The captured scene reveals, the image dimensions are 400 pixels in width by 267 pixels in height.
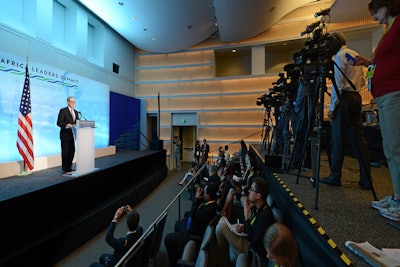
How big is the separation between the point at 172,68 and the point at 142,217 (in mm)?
7522

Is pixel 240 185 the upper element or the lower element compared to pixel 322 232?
lower

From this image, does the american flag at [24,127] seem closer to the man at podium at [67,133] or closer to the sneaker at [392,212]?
the man at podium at [67,133]

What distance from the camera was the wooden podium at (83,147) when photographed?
11.1ft

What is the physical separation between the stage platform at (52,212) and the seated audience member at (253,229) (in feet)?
7.74

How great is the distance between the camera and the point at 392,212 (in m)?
1.14

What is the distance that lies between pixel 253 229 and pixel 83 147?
137 inches

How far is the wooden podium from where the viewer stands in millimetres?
3395

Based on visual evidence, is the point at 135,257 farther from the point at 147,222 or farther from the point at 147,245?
the point at 147,222

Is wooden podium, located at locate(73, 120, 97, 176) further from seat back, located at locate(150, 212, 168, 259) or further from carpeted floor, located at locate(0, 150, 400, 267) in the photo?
seat back, located at locate(150, 212, 168, 259)

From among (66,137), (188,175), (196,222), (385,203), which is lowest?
(188,175)

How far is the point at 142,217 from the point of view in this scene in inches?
151

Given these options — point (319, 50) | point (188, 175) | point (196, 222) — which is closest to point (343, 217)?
point (319, 50)

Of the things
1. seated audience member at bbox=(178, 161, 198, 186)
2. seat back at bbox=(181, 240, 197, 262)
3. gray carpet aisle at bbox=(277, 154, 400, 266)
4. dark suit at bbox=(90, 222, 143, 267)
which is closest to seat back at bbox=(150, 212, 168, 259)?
dark suit at bbox=(90, 222, 143, 267)

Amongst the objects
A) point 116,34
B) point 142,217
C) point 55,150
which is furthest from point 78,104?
point 116,34
